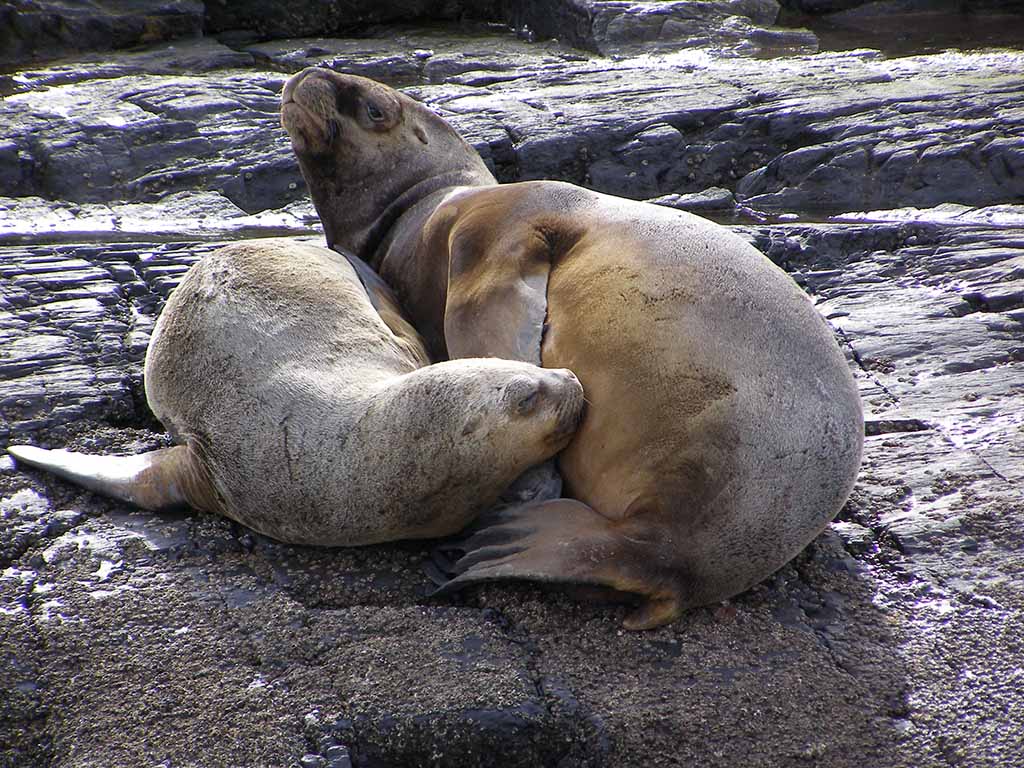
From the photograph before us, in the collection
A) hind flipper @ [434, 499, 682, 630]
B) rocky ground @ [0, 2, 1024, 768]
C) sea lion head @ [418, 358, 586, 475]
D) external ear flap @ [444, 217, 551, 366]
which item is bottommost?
rocky ground @ [0, 2, 1024, 768]

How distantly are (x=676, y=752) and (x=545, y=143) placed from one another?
5.79 m

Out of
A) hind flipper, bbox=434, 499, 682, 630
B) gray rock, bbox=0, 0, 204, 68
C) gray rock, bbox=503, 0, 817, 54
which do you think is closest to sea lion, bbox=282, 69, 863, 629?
hind flipper, bbox=434, 499, 682, 630

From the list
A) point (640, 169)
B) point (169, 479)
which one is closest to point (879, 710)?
point (169, 479)

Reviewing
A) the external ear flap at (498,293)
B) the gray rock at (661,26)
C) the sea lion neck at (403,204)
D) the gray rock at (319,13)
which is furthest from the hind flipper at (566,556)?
the gray rock at (319,13)

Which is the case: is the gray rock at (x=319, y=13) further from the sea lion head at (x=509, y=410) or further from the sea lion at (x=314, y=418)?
the sea lion head at (x=509, y=410)

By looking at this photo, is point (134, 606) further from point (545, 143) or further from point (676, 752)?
point (545, 143)

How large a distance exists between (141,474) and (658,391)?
1726mm

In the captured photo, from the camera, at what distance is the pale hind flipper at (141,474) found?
12.3 ft

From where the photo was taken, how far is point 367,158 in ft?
16.5

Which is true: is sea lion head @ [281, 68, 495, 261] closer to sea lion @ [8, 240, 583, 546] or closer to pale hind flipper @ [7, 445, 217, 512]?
sea lion @ [8, 240, 583, 546]

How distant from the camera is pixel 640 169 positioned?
792cm

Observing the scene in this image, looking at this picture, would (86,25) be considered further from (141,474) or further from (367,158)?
(141,474)

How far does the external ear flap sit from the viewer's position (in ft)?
12.1

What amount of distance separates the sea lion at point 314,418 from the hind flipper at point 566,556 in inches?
5.8
